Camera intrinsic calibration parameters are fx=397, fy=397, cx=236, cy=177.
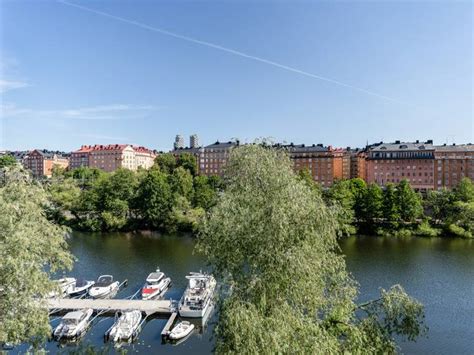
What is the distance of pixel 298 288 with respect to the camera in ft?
42.2

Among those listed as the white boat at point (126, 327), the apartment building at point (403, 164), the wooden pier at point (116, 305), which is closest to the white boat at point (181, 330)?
the white boat at point (126, 327)

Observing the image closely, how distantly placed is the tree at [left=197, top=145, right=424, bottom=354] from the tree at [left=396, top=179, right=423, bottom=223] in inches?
2003

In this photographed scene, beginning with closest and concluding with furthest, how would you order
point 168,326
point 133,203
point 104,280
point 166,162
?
1. point 168,326
2. point 104,280
3. point 133,203
4. point 166,162

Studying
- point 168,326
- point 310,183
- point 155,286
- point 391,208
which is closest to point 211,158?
point 391,208

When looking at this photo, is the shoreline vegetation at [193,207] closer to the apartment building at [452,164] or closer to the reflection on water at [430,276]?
the reflection on water at [430,276]

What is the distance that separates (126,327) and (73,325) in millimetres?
3377

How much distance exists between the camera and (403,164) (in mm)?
92062

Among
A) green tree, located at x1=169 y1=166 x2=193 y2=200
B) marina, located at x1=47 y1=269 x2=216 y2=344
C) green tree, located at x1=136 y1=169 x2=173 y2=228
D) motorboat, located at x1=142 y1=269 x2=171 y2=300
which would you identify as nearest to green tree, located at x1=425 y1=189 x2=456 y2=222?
green tree, located at x1=169 y1=166 x2=193 y2=200

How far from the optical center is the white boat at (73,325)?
24.1 meters

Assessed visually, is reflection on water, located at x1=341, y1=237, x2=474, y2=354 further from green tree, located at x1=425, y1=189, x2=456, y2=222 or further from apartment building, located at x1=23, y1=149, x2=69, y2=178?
apartment building, located at x1=23, y1=149, x2=69, y2=178

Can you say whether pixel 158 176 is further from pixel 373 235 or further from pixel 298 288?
pixel 298 288

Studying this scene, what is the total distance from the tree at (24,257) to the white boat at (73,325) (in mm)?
14034

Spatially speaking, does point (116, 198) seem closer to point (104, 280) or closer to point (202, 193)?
point (202, 193)

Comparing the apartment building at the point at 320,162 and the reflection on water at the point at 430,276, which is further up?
the apartment building at the point at 320,162
